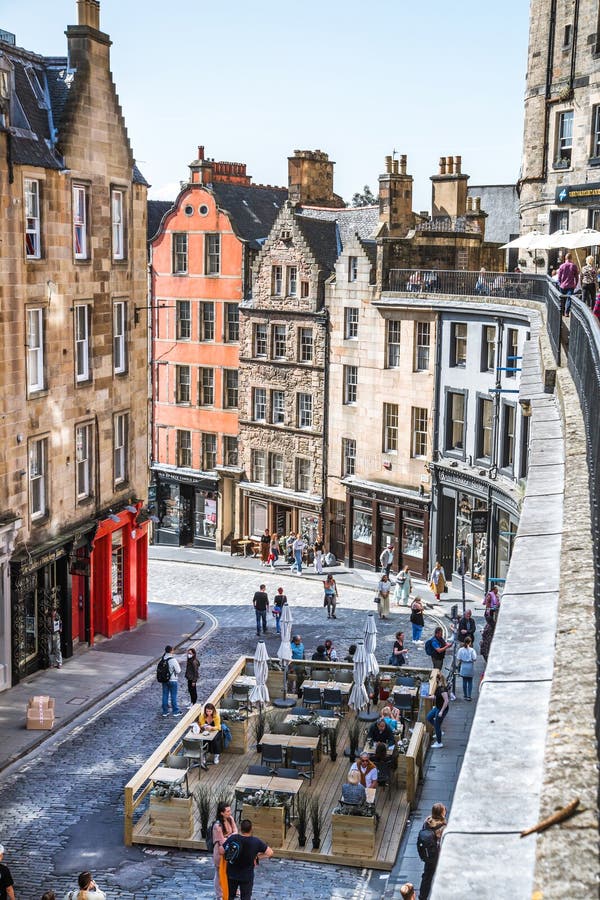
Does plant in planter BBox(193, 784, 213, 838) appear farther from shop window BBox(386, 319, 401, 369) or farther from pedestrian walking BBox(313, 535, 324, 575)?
shop window BBox(386, 319, 401, 369)

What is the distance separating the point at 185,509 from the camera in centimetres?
5303

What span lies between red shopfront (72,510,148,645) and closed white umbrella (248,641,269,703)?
8205mm

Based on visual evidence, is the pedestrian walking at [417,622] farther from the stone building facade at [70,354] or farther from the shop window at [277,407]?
the shop window at [277,407]

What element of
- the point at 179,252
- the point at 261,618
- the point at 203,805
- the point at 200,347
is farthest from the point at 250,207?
the point at 203,805

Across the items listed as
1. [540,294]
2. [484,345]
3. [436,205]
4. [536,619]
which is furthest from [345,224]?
[536,619]

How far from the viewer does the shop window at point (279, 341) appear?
49406 millimetres

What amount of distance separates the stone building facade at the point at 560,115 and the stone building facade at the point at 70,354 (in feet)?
48.9

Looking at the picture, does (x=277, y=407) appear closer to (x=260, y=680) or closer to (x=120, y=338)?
(x=120, y=338)

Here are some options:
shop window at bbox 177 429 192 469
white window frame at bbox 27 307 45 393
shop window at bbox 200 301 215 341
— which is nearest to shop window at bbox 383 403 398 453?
shop window at bbox 200 301 215 341

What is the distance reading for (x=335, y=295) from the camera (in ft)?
155

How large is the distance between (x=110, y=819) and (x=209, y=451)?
33024mm

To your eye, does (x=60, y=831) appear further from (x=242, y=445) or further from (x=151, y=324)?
(x=151, y=324)

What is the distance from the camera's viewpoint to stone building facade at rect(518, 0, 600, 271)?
38.4 metres

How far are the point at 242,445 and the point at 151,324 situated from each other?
7734 mm
